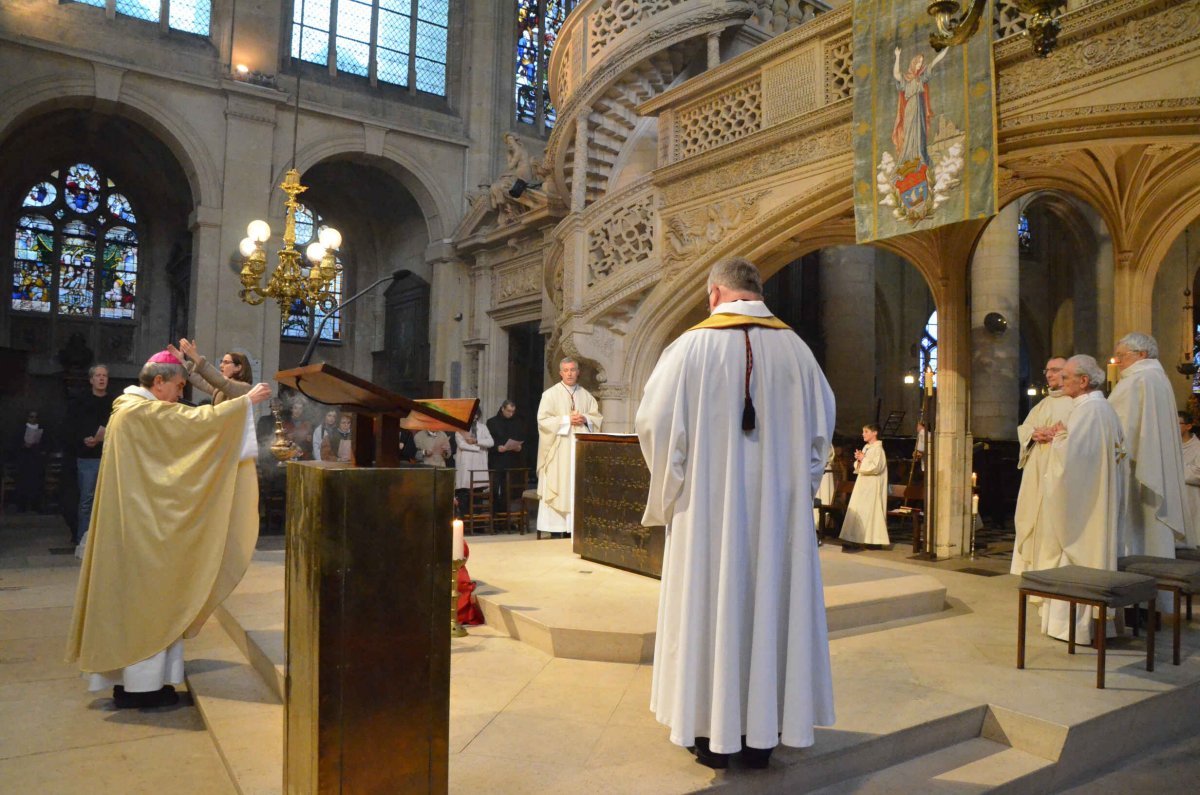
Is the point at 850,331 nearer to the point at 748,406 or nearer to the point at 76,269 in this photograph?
the point at 748,406

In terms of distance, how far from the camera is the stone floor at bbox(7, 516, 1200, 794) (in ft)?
8.97

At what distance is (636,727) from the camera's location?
3.04 metres

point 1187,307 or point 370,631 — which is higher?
point 1187,307

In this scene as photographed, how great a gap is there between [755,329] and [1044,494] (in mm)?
3043

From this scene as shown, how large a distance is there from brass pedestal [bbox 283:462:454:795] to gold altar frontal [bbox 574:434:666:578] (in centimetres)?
304

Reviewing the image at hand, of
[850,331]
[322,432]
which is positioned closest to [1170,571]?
[322,432]

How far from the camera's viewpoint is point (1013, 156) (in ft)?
20.6

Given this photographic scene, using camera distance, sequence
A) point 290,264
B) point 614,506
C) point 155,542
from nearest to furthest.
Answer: point 155,542 < point 614,506 < point 290,264

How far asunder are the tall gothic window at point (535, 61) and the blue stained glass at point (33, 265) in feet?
31.4

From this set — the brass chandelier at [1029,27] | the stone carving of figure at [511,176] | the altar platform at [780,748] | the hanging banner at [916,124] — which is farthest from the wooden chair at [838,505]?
the stone carving of figure at [511,176]

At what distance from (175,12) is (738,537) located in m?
15.3

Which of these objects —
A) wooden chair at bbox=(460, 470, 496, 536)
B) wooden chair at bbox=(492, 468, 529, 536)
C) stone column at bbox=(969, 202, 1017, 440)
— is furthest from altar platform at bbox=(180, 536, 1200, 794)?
stone column at bbox=(969, 202, 1017, 440)

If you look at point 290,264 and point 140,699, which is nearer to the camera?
point 140,699

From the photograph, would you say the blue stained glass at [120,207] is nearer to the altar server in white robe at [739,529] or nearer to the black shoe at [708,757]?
the altar server in white robe at [739,529]
